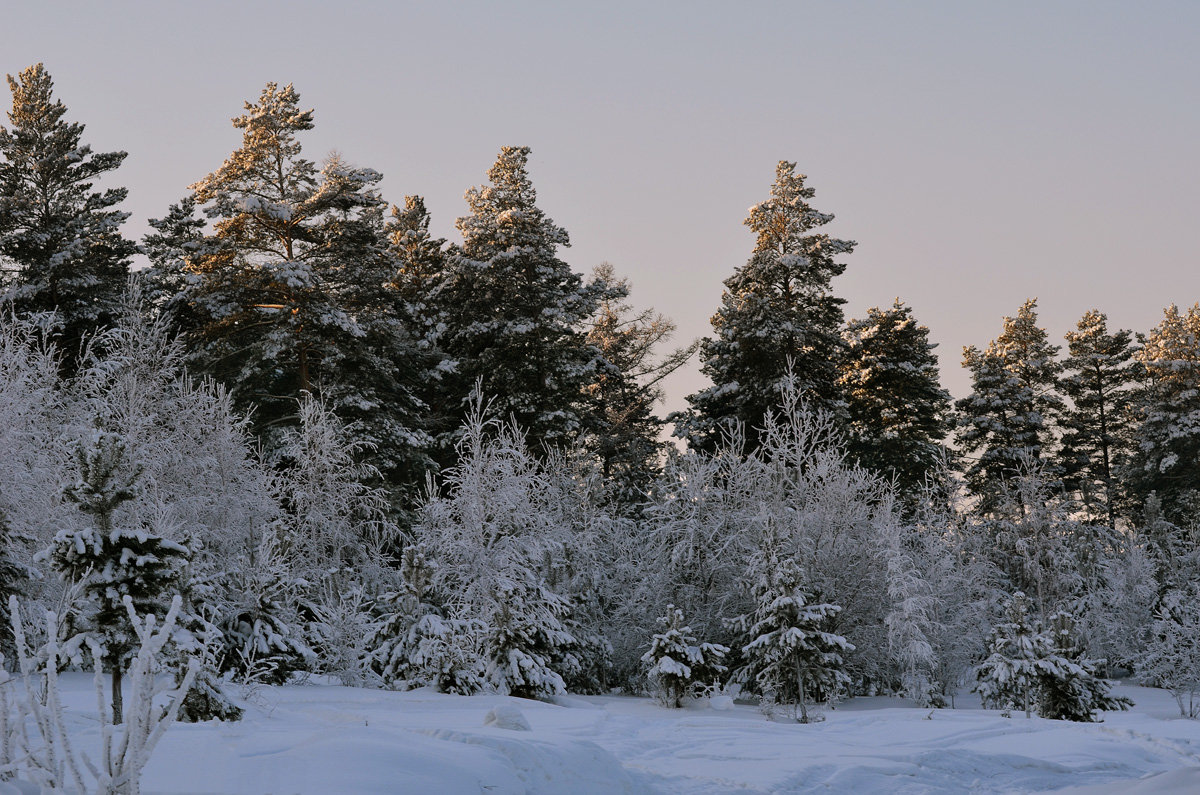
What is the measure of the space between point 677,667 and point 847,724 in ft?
9.98

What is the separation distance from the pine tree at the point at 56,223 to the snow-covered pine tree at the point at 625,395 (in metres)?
15.4

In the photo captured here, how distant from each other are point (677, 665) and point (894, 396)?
2337 centimetres

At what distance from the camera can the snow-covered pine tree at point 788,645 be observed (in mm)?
17578

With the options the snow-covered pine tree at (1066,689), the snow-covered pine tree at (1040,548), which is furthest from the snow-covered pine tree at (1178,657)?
the snow-covered pine tree at (1066,689)

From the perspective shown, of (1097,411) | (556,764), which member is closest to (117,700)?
(556,764)

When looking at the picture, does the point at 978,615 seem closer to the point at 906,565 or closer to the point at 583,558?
the point at 906,565

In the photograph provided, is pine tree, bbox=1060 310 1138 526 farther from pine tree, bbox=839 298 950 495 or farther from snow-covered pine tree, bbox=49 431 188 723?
snow-covered pine tree, bbox=49 431 188 723

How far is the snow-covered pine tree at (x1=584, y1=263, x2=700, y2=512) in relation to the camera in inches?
1404

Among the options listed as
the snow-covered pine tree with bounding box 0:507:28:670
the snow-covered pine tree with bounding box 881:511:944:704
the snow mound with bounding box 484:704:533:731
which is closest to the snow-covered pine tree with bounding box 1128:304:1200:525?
the snow-covered pine tree with bounding box 881:511:944:704

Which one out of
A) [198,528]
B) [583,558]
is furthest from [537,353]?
[198,528]

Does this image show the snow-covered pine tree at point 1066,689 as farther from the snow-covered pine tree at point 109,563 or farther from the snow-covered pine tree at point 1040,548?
the snow-covered pine tree at point 1040,548

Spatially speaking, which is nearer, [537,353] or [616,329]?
[537,353]

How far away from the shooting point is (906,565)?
75.7ft

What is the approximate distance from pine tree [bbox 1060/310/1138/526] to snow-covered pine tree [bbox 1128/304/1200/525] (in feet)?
5.87
